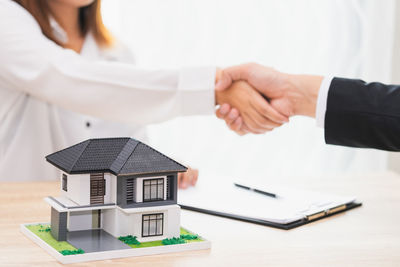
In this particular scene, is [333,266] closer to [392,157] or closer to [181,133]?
[181,133]

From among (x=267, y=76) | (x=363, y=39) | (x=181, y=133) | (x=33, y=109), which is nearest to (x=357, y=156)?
(x=363, y=39)

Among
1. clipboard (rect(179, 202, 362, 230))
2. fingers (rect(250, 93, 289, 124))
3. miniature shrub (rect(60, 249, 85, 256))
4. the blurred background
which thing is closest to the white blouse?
fingers (rect(250, 93, 289, 124))

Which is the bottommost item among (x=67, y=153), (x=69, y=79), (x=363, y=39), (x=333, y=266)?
(x=333, y=266)

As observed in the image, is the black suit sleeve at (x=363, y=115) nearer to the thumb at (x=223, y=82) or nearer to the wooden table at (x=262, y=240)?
the wooden table at (x=262, y=240)

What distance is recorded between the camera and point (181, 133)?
2867 mm

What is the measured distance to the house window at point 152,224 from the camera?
934 mm

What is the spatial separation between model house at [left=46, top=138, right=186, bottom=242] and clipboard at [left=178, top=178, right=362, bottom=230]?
0.73 ft

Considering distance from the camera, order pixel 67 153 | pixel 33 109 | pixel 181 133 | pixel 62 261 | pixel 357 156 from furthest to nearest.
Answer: pixel 357 156, pixel 181 133, pixel 33 109, pixel 67 153, pixel 62 261

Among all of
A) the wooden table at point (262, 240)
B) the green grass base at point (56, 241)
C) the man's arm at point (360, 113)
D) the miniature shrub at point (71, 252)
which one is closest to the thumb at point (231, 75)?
the man's arm at point (360, 113)

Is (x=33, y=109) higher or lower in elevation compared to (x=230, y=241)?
higher

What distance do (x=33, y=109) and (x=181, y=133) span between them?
3.75 ft

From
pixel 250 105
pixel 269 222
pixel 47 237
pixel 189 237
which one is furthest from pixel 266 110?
pixel 47 237

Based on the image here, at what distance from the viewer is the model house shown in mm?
910

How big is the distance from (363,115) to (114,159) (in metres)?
0.68
